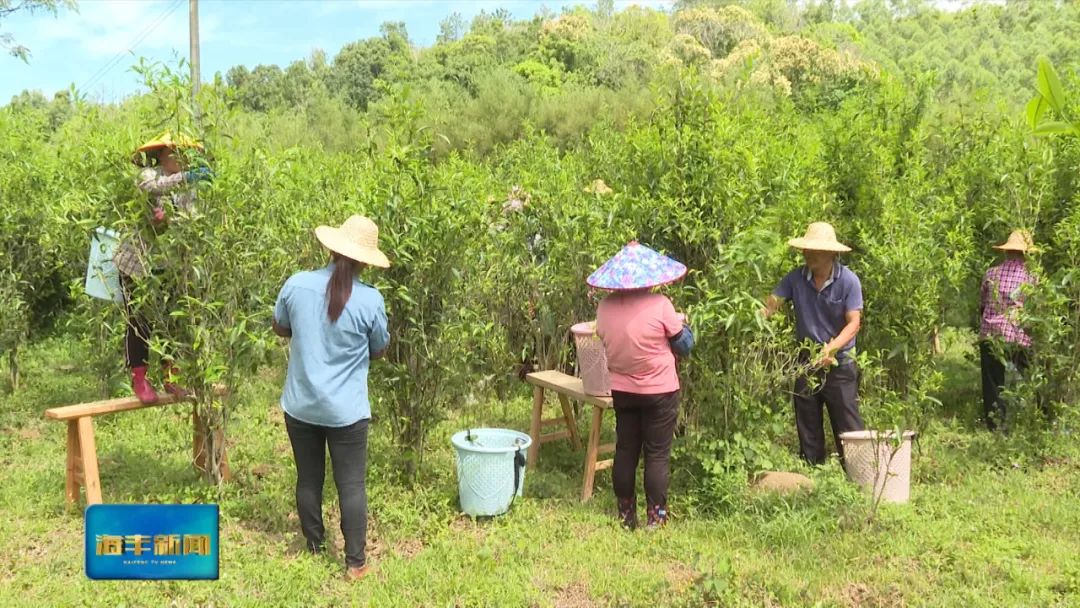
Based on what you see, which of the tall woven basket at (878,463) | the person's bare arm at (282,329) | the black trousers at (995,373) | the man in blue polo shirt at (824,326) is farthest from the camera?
the black trousers at (995,373)

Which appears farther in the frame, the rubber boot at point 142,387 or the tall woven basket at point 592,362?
the tall woven basket at point 592,362

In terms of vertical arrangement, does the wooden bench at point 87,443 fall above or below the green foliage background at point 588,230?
below

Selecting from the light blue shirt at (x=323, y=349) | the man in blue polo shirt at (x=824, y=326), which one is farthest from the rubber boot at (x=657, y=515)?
the light blue shirt at (x=323, y=349)

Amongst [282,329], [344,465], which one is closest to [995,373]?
[344,465]

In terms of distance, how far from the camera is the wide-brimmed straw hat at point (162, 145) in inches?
180

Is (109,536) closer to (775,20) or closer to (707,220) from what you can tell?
(707,220)

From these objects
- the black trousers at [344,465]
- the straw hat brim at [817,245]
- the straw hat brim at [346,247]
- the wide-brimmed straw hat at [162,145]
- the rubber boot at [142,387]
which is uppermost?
the wide-brimmed straw hat at [162,145]

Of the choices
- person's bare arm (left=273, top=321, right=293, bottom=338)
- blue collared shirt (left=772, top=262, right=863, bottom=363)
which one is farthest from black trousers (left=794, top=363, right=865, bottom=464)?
person's bare arm (left=273, top=321, right=293, bottom=338)

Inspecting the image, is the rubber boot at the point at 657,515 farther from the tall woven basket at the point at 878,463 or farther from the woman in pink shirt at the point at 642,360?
the tall woven basket at the point at 878,463

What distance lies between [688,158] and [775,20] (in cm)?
4625

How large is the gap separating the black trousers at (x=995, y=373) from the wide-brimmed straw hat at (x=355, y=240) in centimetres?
489

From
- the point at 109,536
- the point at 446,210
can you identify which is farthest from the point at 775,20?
the point at 109,536

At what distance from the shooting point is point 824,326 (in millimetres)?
5301

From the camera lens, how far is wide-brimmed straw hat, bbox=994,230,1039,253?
6250 millimetres
